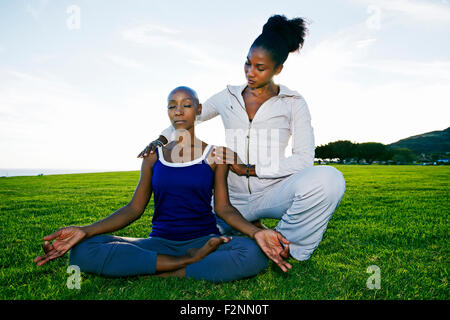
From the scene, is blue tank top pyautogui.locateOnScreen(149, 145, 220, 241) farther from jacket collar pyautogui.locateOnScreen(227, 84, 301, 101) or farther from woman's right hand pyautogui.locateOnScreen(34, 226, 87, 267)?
jacket collar pyautogui.locateOnScreen(227, 84, 301, 101)

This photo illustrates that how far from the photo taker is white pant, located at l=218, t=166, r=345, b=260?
139 inches

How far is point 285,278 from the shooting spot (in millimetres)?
3248

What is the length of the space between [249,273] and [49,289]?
6.05 feet

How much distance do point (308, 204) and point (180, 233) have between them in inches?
56.2

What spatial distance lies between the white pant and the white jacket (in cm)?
39

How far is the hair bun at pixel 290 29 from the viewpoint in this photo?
14.7ft

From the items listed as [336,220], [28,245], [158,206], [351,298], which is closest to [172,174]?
[158,206]

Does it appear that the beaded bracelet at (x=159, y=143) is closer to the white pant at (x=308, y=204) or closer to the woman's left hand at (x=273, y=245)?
the white pant at (x=308, y=204)

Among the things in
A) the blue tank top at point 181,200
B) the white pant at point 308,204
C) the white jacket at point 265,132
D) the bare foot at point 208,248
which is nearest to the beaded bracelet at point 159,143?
the white jacket at point 265,132

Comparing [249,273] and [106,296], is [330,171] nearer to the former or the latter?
[249,273]

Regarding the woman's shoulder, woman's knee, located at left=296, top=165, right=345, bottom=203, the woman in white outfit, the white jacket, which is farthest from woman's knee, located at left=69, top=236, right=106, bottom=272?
woman's knee, located at left=296, top=165, right=345, bottom=203

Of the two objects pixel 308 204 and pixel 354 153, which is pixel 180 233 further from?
pixel 354 153

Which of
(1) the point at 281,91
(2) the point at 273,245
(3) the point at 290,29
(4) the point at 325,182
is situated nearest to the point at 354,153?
(3) the point at 290,29
